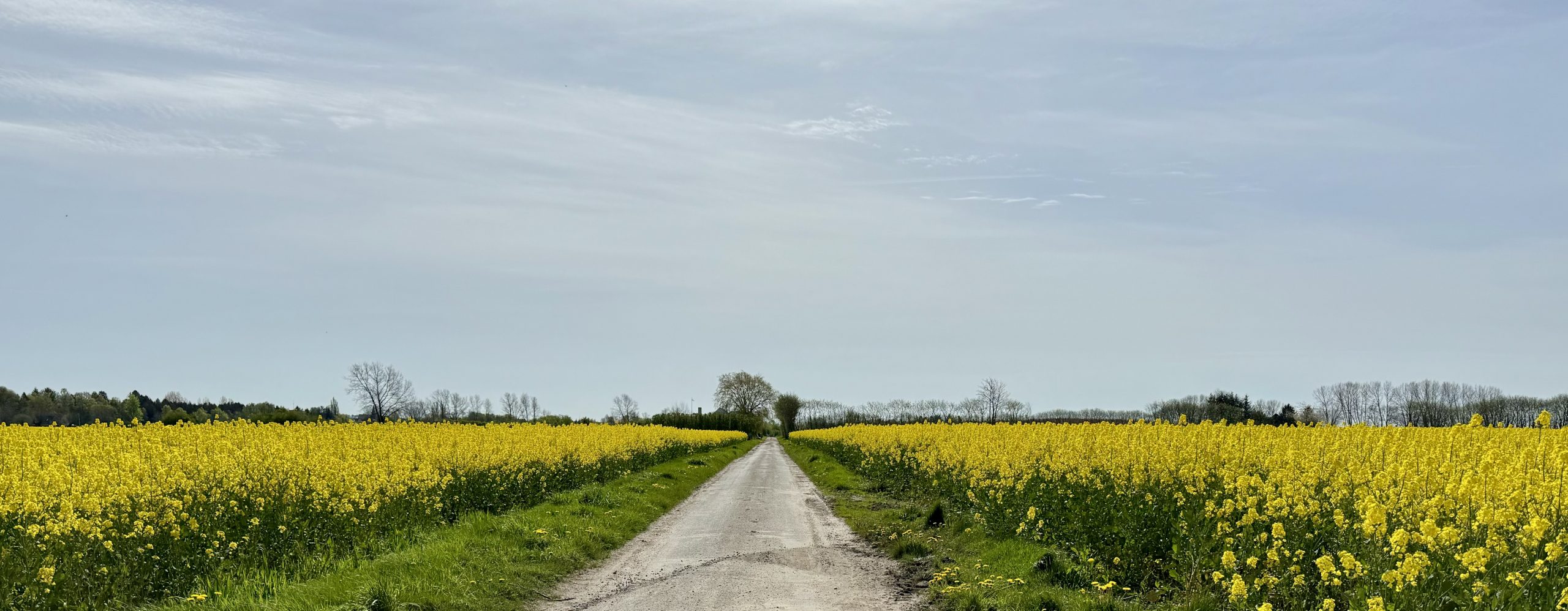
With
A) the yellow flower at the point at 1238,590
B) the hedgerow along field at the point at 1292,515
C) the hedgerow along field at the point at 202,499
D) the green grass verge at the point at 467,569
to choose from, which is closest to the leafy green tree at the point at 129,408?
the hedgerow along field at the point at 202,499

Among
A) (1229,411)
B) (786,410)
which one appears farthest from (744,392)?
(1229,411)

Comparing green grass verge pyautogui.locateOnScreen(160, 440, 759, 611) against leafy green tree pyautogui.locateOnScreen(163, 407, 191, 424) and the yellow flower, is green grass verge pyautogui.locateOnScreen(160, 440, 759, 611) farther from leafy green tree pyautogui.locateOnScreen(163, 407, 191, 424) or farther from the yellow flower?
leafy green tree pyautogui.locateOnScreen(163, 407, 191, 424)

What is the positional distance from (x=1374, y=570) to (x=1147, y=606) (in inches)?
132

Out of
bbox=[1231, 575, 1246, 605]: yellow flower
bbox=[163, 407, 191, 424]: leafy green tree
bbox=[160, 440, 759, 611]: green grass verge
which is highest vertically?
bbox=[163, 407, 191, 424]: leafy green tree

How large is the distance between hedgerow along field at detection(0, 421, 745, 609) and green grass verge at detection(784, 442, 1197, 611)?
Answer: 8.58 metres

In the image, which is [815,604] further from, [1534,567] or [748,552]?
[1534,567]

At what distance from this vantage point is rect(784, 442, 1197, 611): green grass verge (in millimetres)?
11844

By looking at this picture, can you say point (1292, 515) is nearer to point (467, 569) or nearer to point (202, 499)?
point (467, 569)

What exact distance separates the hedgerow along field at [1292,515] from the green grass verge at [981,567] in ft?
0.26

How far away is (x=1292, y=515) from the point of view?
35.7 ft

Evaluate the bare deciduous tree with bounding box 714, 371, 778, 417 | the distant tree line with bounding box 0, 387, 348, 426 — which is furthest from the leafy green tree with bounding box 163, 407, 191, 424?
the bare deciduous tree with bounding box 714, 371, 778, 417

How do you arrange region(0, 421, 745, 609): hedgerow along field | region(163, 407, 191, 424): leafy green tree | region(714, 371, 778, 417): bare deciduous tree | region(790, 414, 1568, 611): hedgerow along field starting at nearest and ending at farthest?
region(790, 414, 1568, 611): hedgerow along field → region(0, 421, 745, 609): hedgerow along field → region(163, 407, 191, 424): leafy green tree → region(714, 371, 778, 417): bare deciduous tree

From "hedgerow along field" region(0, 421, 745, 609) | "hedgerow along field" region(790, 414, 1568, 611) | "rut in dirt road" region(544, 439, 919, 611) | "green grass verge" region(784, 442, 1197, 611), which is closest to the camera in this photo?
"hedgerow along field" region(790, 414, 1568, 611)

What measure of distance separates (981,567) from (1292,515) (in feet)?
16.8
